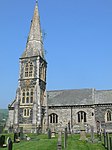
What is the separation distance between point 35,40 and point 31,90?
1127 centimetres

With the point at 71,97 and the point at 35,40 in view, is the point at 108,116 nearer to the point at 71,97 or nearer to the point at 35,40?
the point at 71,97

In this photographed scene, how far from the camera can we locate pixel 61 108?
42.6 meters

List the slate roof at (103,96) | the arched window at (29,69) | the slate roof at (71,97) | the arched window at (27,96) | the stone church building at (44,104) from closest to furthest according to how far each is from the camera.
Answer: the stone church building at (44,104) → the slate roof at (103,96) → the arched window at (27,96) → the slate roof at (71,97) → the arched window at (29,69)

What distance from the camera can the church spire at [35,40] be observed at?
150ft

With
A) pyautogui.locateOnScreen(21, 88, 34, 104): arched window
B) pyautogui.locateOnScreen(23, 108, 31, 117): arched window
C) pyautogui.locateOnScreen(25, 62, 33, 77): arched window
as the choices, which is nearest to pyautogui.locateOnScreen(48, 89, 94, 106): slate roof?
pyautogui.locateOnScreen(21, 88, 34, 104): arched window

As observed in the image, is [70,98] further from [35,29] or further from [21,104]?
[35,29]

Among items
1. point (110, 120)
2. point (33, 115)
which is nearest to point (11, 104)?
point (33, 115)

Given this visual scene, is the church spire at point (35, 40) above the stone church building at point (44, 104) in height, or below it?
above

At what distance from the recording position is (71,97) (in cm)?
4444

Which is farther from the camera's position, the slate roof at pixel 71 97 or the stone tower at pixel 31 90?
the slate roof at pixel 71 97

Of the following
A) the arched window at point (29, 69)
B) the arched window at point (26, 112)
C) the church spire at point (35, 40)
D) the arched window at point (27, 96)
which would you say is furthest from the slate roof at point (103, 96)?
the church spire at point (35, 40)

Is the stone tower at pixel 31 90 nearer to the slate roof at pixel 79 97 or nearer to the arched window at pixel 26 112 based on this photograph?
the arched window at pixel 26 112

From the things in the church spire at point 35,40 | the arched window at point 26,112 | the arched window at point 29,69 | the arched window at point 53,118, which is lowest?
the arched window at point 53,118

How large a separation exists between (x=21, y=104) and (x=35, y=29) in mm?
16775
